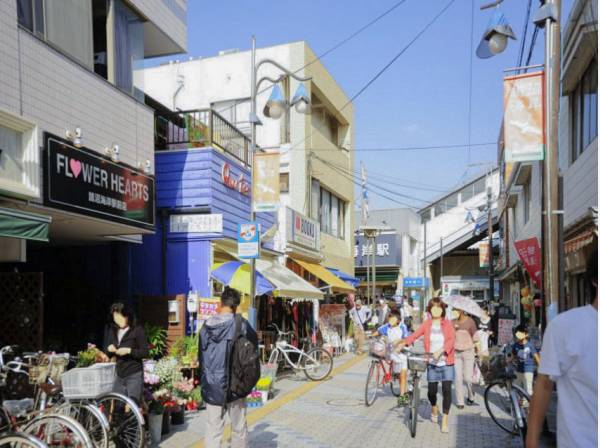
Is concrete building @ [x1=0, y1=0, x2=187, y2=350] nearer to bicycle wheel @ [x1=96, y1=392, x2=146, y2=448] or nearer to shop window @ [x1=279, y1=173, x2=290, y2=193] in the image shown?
bicycle wheel @ [x1=96, y1=392, x2=146, y2=448]

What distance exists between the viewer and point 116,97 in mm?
9484

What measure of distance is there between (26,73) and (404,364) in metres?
7.20

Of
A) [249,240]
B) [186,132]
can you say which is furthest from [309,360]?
[186,132]

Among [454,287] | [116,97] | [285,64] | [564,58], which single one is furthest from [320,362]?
[454,287]

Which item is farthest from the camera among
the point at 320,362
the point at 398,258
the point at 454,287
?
the point at 454,287

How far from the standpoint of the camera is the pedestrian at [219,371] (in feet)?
18.3

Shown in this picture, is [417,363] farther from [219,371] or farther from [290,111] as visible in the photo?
[290,111]

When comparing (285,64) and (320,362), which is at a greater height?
(285,64)

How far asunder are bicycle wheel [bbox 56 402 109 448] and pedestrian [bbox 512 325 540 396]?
5.72 metres

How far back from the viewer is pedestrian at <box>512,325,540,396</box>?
27.5 feet

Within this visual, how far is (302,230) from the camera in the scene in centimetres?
1927

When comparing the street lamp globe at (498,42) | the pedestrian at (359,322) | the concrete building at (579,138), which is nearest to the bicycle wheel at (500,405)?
the concrete building at (579,138)

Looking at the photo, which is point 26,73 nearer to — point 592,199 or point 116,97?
point 116,97

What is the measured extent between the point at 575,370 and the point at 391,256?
41.2 metres
